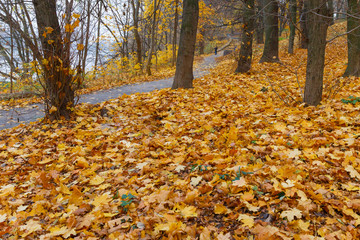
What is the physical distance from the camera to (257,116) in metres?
3.70

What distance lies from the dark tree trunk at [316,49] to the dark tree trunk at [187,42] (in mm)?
2816

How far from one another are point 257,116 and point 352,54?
13.0 feet

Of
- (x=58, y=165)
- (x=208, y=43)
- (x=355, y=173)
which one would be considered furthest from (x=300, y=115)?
(x=208, y=43)

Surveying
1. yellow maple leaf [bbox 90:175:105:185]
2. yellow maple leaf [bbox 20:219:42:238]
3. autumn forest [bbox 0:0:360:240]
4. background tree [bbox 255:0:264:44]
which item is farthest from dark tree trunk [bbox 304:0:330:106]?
yellow maple leaf [bbox 20:219:42:238]

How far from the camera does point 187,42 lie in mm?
5703

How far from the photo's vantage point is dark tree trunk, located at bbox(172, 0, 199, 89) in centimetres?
560

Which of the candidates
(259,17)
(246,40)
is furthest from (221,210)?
(259,17)

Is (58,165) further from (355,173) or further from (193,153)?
(355,173)

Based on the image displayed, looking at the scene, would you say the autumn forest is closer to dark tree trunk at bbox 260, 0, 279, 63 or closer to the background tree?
the background tree

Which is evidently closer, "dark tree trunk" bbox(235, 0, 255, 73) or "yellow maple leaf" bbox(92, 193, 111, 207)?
"yellow maple leaf" bbox(92, 193, 111, 207)

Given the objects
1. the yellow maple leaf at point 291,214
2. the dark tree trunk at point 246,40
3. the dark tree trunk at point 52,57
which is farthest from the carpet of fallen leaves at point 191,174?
the dark tree trunk at point 246,40

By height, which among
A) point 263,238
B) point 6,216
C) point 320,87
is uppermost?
point 320,87

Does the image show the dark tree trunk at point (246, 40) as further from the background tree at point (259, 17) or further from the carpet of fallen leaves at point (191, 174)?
the carpet of fallen leaves at point (191, 174)

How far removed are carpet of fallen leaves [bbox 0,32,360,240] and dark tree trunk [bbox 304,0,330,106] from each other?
27cm
